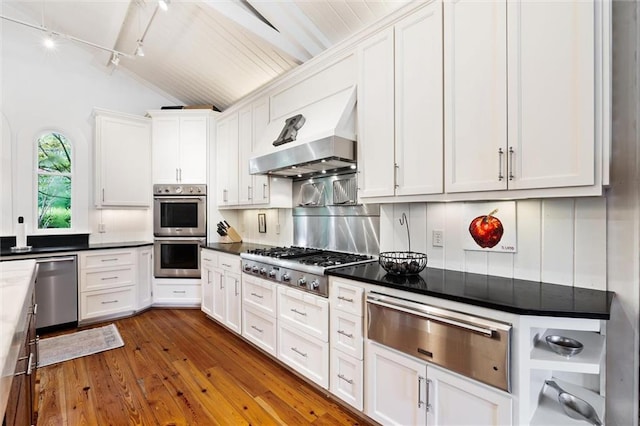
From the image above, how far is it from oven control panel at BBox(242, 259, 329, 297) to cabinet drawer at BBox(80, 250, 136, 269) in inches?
76.7

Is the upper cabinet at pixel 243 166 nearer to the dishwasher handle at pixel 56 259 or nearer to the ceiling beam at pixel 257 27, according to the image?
the ceiling beam at pixel 257 27

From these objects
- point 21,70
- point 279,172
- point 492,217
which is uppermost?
point 21,70

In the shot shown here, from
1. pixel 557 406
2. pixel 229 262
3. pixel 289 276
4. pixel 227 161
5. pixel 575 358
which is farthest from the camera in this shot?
pixel 227 161

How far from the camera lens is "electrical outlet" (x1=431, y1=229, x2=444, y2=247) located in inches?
83.0

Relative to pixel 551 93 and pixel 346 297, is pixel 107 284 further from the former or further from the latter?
pixel 551 93

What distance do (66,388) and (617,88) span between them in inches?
149

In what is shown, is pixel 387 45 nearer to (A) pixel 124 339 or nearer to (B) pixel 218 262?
(B) pixel 218 262

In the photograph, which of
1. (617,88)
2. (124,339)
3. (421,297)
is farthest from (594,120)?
(124,339)

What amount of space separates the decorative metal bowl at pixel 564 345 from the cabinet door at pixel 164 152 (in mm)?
4303

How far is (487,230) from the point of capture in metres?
1.88

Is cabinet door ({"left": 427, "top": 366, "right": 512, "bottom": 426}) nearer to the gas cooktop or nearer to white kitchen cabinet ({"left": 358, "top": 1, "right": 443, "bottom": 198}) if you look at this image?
the gas cooktop

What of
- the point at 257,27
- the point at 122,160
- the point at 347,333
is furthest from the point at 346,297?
the point at 122,160

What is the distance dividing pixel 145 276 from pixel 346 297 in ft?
10.8

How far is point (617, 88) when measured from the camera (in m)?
1.24
